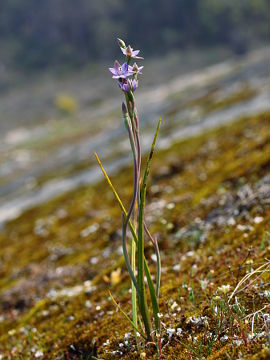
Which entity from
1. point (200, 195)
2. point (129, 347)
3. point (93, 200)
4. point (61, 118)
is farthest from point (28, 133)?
point (129, 347)

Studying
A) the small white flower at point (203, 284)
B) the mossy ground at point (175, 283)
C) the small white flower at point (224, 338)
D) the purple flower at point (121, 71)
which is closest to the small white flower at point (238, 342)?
the mossy ground at point (175, 283)

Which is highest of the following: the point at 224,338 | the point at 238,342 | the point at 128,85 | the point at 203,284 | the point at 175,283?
the point at 128,85

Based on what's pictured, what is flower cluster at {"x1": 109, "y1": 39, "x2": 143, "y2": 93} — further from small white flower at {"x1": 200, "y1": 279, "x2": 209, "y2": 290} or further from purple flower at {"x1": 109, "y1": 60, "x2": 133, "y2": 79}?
small white flower at {"x1": 200, "y1": 279, "x2": 209, "y2": 290}

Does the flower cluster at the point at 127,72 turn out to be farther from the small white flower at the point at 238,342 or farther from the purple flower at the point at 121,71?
the small white flower at the point at 238,342

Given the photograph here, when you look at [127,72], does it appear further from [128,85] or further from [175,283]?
[175,283]

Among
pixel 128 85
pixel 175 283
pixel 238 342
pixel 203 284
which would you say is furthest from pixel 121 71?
pixel 175 283
